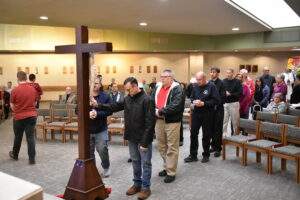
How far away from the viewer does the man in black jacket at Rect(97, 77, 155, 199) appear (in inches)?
167

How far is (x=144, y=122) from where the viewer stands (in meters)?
4.31

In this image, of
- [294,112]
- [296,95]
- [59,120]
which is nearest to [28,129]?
[59,120]

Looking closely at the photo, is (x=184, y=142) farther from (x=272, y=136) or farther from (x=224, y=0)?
(x=224, y=0)

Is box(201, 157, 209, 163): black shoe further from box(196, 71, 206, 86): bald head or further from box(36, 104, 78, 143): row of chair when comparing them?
box(36, 104, 78, 143): row of chair

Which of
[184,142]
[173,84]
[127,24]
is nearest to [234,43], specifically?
[127,24]

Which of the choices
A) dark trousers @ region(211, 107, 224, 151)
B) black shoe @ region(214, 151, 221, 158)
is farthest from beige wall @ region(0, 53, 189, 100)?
black shoe @ region(214, 151, 221, 158)

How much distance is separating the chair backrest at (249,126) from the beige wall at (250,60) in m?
9.98

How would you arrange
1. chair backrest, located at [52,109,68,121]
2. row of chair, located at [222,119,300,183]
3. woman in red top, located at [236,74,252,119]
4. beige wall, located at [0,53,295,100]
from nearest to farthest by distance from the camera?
row of chair, located at [222,119,300,183] < woman in red top, located at [236,74,252,119] < chair backrest, located at [52,109,68,121] < beige wall, located at [0,53,295,100]

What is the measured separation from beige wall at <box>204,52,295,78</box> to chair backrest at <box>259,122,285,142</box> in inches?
406

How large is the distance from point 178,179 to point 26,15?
676 centimetres

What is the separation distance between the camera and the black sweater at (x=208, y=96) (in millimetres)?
5859

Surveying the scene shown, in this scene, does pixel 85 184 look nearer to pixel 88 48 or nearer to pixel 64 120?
pixel 88 48

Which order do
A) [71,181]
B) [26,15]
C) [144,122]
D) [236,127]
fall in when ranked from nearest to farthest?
[71,181]
[144,122]
[236,127]
[26,15]

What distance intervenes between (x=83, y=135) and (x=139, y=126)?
4.21 ft
